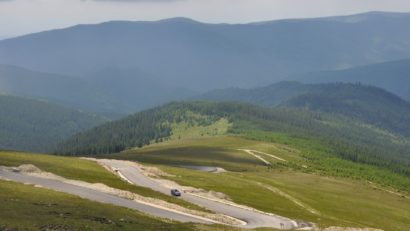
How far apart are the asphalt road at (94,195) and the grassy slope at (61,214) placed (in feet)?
17.6

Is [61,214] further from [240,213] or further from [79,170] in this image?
[79,170]

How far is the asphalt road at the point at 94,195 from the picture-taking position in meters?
82.6

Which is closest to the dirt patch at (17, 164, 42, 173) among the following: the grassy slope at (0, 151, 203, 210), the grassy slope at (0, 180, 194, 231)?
the grassy slope at (0, 151, 203, 210)

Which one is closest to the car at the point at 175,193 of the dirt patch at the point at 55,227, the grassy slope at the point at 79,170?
the grassy slope at the point at 79,170

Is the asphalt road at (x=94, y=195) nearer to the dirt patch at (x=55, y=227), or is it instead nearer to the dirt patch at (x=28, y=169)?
the dirt patch at (x=28, y=169)

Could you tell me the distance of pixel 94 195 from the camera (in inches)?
3558

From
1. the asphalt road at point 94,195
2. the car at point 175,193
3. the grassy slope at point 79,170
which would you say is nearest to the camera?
the asphalt road at point 94,195

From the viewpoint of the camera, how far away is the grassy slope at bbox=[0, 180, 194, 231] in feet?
201

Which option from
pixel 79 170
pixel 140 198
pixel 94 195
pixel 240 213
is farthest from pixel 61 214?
pixel 79 170

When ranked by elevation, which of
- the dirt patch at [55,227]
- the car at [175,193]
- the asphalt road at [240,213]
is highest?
the dirt patch at [55,227]

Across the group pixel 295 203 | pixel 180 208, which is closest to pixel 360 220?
pixel 295 203

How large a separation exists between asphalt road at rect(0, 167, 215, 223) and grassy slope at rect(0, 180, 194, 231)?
5.36 meters

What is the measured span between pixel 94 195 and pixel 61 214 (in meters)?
23.2

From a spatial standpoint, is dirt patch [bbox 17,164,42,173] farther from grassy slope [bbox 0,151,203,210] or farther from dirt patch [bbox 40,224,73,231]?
dirt patch [bbox 40,224,73,231]
